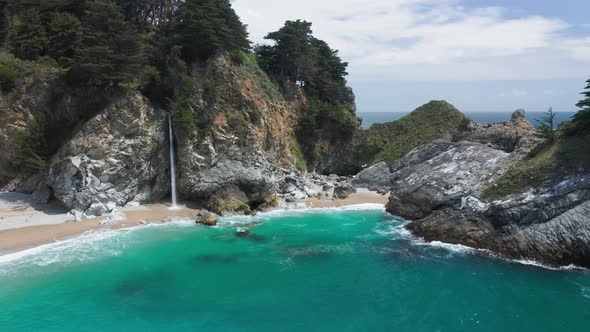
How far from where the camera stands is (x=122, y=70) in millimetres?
32750

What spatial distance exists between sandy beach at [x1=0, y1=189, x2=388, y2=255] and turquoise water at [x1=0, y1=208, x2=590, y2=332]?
6.04ft

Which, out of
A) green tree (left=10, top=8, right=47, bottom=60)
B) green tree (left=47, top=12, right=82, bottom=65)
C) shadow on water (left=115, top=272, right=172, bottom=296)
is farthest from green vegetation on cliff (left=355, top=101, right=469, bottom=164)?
green tree (left=10, top=8, right=47, bottom=60)

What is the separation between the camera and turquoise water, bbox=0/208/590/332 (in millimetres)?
17438

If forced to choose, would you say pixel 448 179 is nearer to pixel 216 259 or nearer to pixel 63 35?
pixel 216 259

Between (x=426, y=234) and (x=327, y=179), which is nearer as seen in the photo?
(x=426, y=234)

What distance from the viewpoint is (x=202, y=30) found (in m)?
38.2

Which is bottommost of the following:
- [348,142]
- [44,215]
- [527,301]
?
[527,301]

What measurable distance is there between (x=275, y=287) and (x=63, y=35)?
32.9 m

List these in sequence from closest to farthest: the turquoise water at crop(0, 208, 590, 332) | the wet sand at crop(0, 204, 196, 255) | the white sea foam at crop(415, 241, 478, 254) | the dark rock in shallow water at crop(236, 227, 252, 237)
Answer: the turquoise water at crop(0, 208, 590, 332), the wet sand at crop(0, 204, 196, 255), the white sea foam at crop(415, 241, 478, 254), the dark rock in shallow water at crop(236, 227, 252, 237)

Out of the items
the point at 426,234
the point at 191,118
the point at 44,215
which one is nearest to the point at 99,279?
the point at 44,215

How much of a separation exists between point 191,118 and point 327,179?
68.2 ft

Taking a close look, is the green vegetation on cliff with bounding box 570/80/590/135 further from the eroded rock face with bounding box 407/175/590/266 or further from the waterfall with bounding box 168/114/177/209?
the waterfall with bounding box 168/114/177/209

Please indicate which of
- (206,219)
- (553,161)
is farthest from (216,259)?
(553,161)

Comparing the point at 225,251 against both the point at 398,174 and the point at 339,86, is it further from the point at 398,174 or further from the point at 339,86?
the point at 339,86
